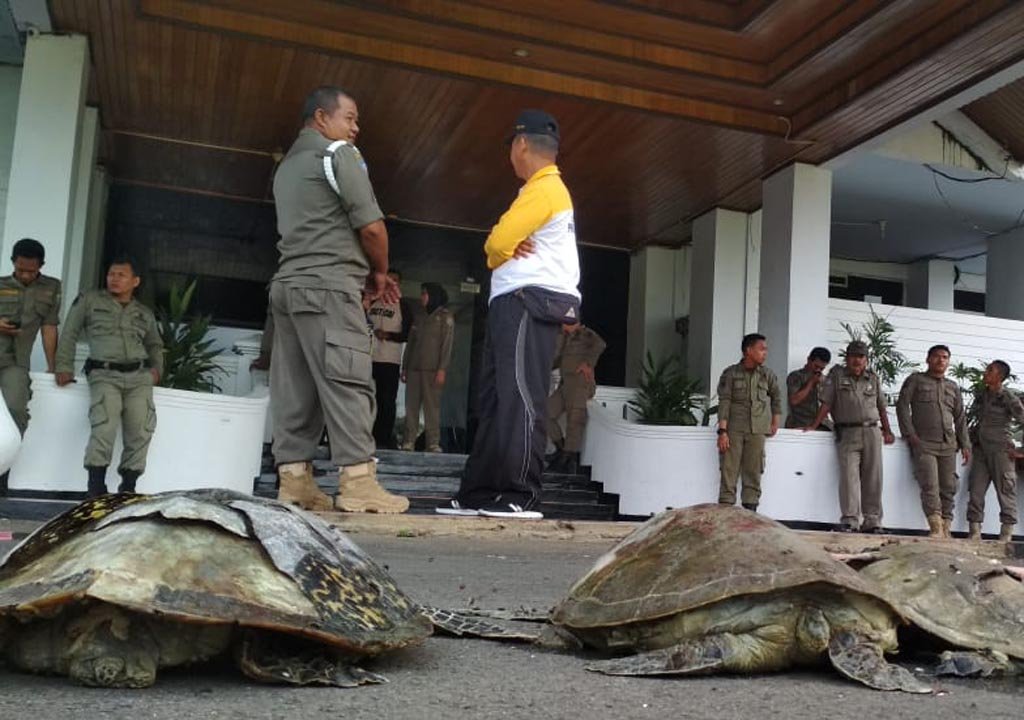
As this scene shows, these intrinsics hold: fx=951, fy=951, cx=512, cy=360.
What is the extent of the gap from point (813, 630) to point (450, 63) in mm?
8090

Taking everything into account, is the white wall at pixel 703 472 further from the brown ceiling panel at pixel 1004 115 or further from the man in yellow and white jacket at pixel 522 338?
the man in yellow and white jacket at pixel 522 338

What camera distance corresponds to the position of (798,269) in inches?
462

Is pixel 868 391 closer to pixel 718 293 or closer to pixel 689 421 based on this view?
pixel 689 421

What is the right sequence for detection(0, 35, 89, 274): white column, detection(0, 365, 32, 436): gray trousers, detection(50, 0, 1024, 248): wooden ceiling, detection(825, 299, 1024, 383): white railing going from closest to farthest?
detection(0, 365, 32, 436): gray trousers < detection(50, 0, 1024, 248): wooden ceiling < detection(0, 35, 89, 274): white column < detection(825, 299, 1024, 383): white railing

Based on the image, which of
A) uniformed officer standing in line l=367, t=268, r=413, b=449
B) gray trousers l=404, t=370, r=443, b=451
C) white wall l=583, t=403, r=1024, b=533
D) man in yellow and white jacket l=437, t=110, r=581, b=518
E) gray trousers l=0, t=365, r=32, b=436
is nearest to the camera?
man in yellow and white jacket l=437, t=110, r=581, b=518

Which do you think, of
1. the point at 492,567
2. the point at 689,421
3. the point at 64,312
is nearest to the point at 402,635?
the point at 492,567

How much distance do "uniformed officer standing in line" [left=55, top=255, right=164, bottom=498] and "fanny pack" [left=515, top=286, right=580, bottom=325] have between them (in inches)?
162

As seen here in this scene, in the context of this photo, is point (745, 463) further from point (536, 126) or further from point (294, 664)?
point (294, 664)

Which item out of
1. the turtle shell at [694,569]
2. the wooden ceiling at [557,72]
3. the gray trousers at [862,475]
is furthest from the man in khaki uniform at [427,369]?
the turtle shell at [694,569]

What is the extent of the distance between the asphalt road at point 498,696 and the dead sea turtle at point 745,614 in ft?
0.18

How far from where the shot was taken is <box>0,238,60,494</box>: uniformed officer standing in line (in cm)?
766

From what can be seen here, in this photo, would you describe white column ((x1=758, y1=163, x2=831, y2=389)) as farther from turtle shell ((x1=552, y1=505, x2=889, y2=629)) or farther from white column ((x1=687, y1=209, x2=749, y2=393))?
turtle shell ((x1=552, y1=505, x2=889, y2=629))

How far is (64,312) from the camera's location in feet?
32.3

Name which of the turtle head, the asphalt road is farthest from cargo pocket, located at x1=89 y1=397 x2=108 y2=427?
the turtle head
